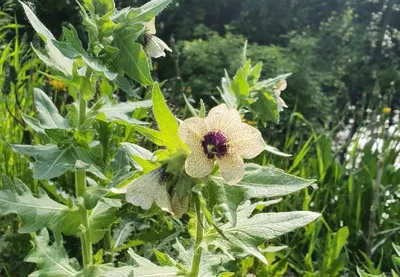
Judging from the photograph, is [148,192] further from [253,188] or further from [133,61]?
[133,61]

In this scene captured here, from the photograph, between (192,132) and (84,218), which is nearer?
(192,132)

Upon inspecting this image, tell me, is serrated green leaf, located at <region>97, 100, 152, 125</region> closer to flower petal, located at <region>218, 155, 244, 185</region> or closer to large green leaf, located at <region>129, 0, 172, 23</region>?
large green leaf, located at <region>129, 0, 172, 23</region>

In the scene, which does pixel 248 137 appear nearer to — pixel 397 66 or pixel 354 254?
pixel 354 254

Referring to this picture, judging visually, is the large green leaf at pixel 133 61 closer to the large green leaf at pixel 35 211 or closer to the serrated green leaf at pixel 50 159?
the serrated green leaf at pixel 50 159

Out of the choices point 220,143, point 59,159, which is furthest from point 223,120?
point 59,159

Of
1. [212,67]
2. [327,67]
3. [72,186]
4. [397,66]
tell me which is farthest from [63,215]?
[397,66]

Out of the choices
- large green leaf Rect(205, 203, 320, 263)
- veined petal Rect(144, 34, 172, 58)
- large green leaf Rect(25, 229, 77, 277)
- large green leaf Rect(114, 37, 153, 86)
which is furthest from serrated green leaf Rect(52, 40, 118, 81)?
large green leaf Rect(25, 229, 77, 277)

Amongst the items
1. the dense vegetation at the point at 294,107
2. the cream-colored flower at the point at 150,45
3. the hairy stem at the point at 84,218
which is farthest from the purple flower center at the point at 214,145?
the hairy stem at the point at 84,218
